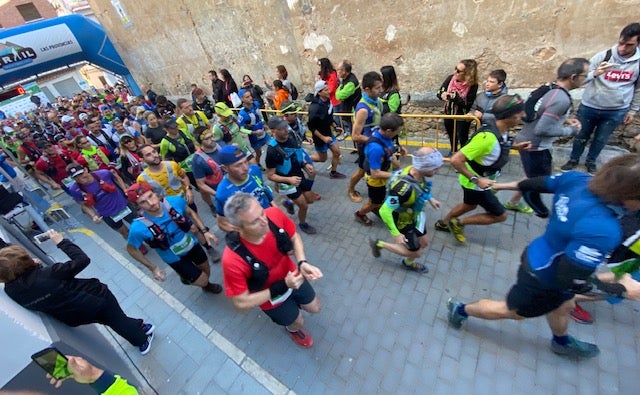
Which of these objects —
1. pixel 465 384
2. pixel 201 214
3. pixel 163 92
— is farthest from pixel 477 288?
pixel 163 92

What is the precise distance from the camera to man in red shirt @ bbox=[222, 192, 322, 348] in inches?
93.9

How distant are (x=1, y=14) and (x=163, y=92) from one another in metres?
27.7

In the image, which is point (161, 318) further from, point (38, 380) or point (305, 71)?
point (305, 71)

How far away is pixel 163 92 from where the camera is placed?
15.0 m

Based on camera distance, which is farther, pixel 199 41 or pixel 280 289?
pixel 199 41

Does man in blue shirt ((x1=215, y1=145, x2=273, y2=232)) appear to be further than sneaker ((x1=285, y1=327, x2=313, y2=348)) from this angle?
Yes

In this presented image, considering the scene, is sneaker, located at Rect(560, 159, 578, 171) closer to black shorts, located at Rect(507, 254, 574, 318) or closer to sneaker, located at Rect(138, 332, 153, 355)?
black shorts, located at Rect(507, 254, 574, 318)

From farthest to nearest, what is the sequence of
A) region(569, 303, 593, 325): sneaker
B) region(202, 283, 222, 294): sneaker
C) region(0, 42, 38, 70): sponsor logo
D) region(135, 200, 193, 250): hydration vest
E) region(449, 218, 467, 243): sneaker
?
region(0, 42, 38, 70): sponsor logo
region(202, 283, 222, 294): sneaker
region(449, 218, 467, 243): sneaker
region(135, 200, 193, 250): hydration vest
region(569, 303, 593, 325): sneaker

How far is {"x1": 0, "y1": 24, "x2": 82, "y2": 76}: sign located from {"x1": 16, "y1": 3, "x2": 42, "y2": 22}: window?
26880 millimetres

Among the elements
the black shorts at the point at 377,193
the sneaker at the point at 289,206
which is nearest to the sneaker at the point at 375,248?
the black shorts at the point at 377,193

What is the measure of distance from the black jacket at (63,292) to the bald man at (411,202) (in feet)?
10.2

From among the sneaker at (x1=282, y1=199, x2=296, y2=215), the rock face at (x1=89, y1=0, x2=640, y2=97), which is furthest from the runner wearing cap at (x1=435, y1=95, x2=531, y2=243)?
the sneaker at (x1=282, y1=199, x2=296, y2=215)

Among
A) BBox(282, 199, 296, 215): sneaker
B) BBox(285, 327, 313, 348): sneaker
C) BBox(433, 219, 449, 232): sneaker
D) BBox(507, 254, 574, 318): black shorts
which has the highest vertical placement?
BBox(507, 254, 574, 318): black shorts

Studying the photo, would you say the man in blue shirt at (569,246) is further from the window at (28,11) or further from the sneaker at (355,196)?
the window at (28,11)
